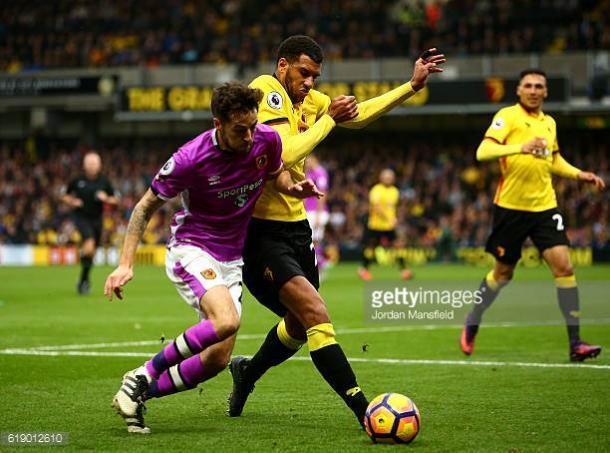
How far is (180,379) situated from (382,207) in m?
18.7

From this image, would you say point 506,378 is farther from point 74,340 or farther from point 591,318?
point 591,318

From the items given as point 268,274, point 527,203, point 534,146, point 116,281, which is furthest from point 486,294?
point 116,281

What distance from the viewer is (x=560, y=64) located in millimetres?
35375

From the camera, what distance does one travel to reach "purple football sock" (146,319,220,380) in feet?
21.6

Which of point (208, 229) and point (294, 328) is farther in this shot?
point (294, 328)

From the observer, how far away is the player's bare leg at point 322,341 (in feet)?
22.1

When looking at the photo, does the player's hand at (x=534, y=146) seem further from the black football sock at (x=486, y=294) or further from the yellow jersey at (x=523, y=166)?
the black football sock at (x=486, y=294)

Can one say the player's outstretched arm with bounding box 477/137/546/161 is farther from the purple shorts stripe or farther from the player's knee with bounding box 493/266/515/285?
the purple shorts stripe

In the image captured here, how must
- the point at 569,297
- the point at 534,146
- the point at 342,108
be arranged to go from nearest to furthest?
the point at 342,108 < the point at 534,146 < the point at 569,297

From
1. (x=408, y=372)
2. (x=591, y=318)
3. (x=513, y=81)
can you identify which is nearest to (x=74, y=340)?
(x=408, y=372)

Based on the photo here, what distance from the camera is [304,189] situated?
677cm

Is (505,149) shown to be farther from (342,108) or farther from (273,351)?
(273,351)

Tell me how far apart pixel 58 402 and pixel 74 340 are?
14.5ft

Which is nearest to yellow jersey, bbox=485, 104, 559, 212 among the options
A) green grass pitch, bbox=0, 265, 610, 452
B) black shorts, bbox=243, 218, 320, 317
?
green grass pitch, bbox=0, 265, 610, 452
